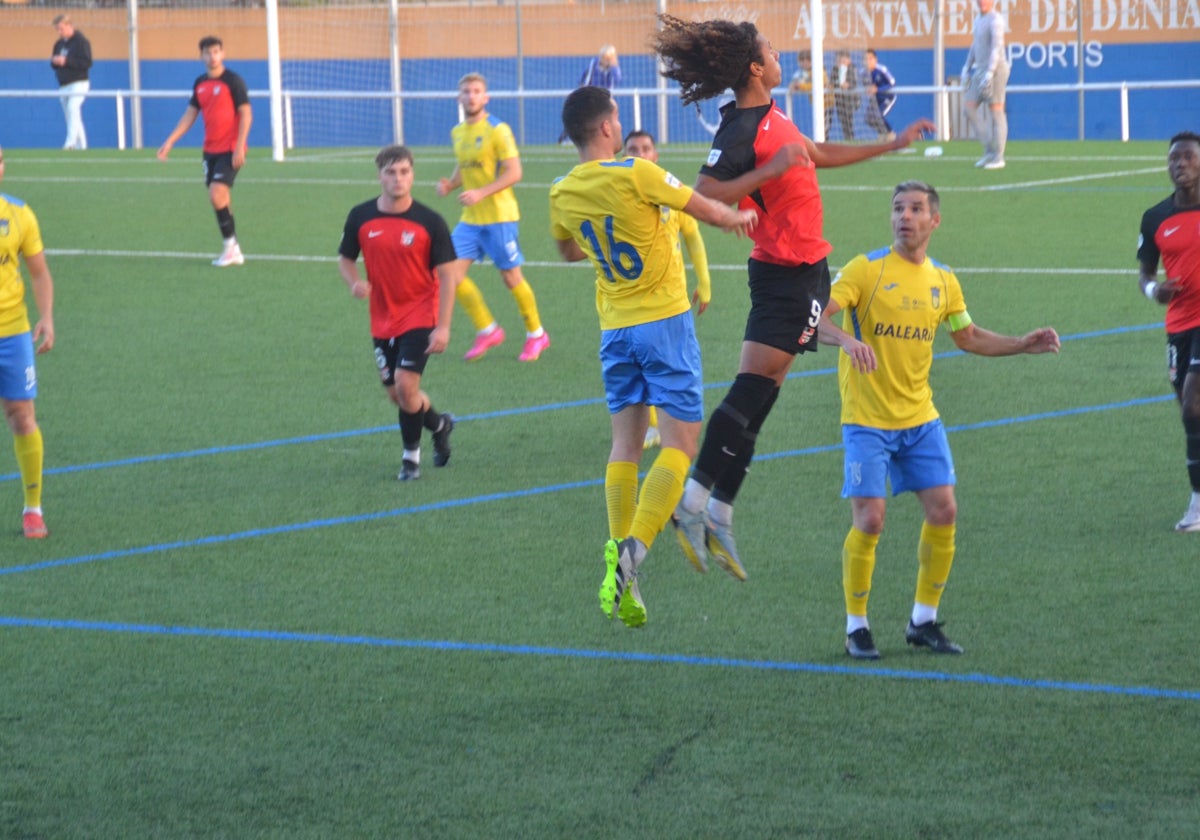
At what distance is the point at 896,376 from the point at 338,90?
108 ft

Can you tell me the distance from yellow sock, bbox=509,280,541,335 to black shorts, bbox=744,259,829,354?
6.42 m

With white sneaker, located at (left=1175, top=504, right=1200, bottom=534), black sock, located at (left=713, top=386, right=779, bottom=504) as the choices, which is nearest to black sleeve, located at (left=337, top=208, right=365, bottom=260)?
black sock, located at (left=713, top=386, right=779, bottom=504)

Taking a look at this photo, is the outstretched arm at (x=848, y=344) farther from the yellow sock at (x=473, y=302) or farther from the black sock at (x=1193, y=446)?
the yellow sock at (x=473, y=302)

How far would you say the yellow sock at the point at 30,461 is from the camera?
8.80 meters

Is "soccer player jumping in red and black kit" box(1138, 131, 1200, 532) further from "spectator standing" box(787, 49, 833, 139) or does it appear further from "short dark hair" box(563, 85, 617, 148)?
"spectator standing" box(787, 49, 833, 139)

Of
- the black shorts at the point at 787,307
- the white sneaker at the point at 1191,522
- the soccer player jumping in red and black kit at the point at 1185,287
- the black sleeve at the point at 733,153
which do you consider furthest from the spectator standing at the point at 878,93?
the black sleeve at the point at 733,153

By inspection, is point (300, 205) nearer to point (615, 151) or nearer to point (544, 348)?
point (544, 348)

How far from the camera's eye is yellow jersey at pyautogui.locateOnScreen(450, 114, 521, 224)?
551 inches

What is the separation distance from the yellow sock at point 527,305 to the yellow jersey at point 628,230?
6486mm

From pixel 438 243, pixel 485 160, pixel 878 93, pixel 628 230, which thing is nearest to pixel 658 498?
pixel 628 230

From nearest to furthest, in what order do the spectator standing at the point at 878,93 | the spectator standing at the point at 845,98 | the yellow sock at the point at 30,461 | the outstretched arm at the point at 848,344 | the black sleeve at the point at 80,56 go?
1. the outstretched arm at the point at 848,344
2. the yellow sock at the point at 30,461
3. the spectator standing at the point at 845,98
4. the spectator standing at the point at 878,93
5. the black sleeve at the point at 80,56

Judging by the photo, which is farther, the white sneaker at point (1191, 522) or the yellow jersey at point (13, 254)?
the yellow jersey at point (13, 254)

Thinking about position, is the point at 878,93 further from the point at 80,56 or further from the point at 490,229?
the point at 490,229

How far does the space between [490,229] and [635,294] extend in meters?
7.04
